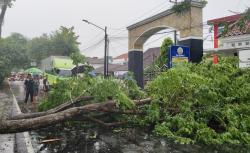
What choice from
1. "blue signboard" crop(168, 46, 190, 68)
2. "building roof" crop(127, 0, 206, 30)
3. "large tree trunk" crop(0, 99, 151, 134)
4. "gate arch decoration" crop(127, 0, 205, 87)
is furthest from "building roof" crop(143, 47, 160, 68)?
"large tree trunk" crop(0, 99, 151, 134)

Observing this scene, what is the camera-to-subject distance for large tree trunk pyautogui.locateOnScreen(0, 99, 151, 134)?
271 inches

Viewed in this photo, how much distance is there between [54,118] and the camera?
7855 millimetres

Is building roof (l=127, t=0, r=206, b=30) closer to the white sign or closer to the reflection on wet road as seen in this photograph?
the white sign

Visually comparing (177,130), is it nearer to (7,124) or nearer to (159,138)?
(159,138)

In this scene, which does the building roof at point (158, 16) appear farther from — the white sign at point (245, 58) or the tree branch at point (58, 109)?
the tree branch at point (58, 109)

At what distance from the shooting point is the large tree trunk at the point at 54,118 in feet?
22.6

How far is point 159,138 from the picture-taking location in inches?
325

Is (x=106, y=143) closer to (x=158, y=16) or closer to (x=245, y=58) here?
(x=245, y=58)

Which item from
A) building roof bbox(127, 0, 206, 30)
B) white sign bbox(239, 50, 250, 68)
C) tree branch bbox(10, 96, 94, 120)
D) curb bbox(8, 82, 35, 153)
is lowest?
curb bbox(8, 82, 35, 153)

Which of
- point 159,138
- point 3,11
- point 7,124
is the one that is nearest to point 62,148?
point 7,124

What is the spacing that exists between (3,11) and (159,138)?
123ft

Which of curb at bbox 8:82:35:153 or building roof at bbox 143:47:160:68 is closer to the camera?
curb at bbox 8:82:35:153

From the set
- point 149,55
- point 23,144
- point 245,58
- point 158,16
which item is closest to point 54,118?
point 23,144

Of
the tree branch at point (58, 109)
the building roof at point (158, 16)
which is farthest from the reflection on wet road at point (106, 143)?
the building roof at point (158, 16)
